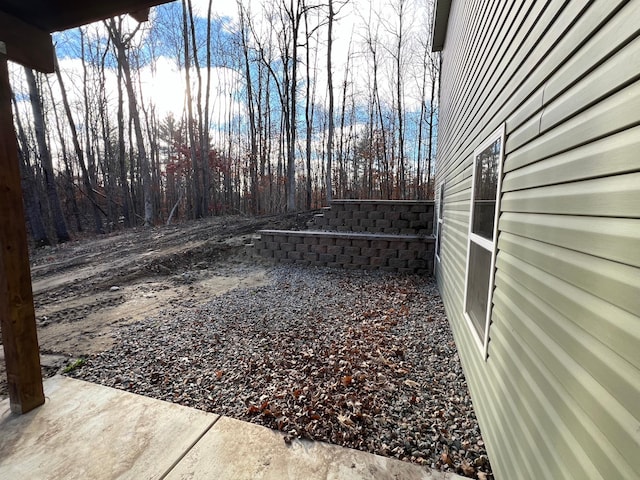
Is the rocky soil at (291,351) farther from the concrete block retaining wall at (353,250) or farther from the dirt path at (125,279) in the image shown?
the concrete block retaining wall at (353,250)

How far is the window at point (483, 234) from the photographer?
1.90 meters

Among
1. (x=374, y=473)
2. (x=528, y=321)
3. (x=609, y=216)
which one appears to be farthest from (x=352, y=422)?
(x=609, y=216)

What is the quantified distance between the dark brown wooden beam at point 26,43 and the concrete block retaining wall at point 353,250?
4.78m

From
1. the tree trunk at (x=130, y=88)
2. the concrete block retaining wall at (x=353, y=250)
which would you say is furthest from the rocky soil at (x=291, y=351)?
the tree trunk at (x=130, y=88)

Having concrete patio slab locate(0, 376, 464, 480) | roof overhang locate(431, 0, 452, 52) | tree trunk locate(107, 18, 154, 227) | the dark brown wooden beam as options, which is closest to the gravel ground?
concrete patio slab locate(0, 376, 464, 480)

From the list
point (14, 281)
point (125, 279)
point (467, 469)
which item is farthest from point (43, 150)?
point (467, 469)

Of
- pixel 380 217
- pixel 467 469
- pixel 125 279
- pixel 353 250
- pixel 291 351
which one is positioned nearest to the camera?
pixel 467 469

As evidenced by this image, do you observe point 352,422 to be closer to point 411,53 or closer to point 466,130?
point 466,130

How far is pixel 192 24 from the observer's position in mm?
12336

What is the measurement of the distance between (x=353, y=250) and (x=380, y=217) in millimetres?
1538

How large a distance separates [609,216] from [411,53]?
1752 centimetres

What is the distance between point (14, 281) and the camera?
1.88m

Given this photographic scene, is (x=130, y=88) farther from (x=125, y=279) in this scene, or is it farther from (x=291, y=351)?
(x=291, y=351)

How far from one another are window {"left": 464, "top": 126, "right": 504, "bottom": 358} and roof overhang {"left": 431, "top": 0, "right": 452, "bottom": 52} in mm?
3965
